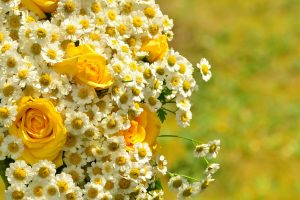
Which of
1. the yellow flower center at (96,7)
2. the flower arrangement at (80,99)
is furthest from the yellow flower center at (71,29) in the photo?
the yellow flower center at (96,7)

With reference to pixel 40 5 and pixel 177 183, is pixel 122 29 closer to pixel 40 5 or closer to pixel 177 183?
pixel 40 5

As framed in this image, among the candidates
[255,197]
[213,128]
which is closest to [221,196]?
[255,197]

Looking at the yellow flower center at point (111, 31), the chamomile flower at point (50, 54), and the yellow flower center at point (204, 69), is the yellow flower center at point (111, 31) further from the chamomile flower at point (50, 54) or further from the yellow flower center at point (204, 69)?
the yellow flower center at point (204, 69)

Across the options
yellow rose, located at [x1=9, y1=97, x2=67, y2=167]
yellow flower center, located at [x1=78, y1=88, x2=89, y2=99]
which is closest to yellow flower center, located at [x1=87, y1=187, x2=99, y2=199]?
yellow rose, located at [x1=9, y1=97, x2=67, y2=167]

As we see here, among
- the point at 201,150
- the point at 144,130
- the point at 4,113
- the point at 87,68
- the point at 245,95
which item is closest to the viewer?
the point at 4,113

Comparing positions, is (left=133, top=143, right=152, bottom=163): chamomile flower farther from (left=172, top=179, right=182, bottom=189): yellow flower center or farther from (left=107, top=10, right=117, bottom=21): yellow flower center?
(left=107, top=10, right=117, bottom=21): yellow flower center

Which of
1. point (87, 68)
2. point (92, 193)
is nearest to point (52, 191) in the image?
point (92, 193)

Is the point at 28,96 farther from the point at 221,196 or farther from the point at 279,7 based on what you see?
the point at 279,7
